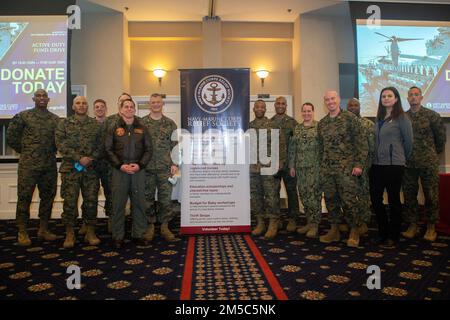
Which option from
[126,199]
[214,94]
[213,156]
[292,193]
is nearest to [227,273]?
[126,199]

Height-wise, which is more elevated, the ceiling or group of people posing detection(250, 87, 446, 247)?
the ceiling

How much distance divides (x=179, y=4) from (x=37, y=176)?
3.76 meters

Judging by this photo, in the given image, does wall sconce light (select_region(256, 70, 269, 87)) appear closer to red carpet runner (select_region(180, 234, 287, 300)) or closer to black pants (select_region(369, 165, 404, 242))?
black pants (select_region(369, 165, 404, 242))

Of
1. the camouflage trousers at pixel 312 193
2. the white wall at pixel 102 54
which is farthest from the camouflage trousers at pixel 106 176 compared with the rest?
the white wall at pixel 102 54

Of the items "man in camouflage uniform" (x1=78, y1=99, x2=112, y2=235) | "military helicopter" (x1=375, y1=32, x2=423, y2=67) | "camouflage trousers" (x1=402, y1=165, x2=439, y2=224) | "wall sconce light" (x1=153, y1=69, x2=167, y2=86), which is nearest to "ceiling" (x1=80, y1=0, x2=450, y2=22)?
"military helicopter" (x1=375, y1=32, x2=423, y2=67)

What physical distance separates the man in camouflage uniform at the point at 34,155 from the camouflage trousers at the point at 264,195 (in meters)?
2.26

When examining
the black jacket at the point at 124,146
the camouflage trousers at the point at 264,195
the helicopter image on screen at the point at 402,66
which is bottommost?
the camouflage trousers at the point at 264,195

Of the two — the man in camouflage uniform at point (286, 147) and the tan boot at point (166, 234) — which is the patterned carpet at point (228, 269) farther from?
Result: the man in camouflage uniform at point (286, 147)

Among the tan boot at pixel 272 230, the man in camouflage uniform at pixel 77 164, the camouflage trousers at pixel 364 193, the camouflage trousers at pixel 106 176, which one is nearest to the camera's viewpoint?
the man in camouflage uniform at pixel 77 164

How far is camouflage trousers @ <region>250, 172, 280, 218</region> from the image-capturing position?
12.0 ft

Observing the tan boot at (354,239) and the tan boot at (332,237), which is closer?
the tan boot at (354,239)

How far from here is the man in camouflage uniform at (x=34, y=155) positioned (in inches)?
135

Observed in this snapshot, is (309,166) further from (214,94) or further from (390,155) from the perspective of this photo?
(214,94)

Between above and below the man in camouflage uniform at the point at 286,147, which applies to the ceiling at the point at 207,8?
above
